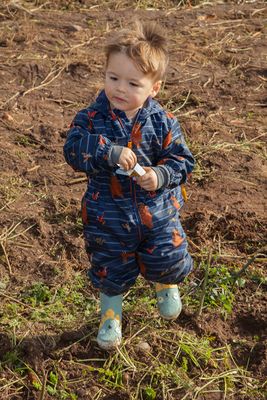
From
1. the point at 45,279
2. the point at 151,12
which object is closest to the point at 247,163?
the point at 45,279

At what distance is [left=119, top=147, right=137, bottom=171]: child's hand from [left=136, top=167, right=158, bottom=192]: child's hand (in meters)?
0.10

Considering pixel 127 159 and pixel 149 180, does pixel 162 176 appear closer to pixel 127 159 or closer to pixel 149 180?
pixel 149 180

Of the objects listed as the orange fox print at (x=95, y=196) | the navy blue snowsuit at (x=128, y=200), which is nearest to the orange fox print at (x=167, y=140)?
the navy blue snowsuit at (x=128, y=200)

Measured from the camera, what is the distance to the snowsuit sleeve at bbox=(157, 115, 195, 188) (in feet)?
12.0

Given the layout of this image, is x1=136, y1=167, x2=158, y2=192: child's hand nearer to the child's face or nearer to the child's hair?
the child's face

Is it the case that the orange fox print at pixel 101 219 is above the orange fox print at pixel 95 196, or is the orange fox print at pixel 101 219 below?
below

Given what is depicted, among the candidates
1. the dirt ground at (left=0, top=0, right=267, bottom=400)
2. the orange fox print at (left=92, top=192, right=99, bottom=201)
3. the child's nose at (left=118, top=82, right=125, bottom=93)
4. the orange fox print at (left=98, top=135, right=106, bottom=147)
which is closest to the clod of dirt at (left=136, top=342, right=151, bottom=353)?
the dirt ground at (left=0, top=0, right=267, bottom=400)

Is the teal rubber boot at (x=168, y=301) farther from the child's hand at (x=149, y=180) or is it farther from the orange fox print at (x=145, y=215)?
A: the child's hand at (x=149, y=180)

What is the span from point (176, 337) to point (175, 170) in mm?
869

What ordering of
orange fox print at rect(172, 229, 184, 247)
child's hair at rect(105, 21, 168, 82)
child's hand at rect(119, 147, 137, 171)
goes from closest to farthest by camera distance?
1. child's hand at rect(119, 147, 137, 171)
2. child's hair at rect(105, 21, 168, 82)
3. orange fox print at rect(172, 229, 184, 247)

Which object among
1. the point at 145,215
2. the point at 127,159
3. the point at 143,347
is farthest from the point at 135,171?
the point at 143,347

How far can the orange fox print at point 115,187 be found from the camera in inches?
142

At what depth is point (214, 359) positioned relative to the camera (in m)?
3.89

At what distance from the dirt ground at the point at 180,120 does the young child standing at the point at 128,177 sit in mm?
426
